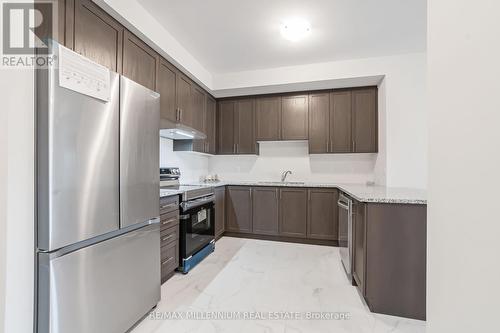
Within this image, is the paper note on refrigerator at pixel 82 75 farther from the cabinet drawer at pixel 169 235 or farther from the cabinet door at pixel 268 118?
the cabinet door at pixel 268 118

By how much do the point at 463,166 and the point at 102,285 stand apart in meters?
1.82

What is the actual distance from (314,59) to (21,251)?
3477 mm

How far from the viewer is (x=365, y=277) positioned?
1.98 meters

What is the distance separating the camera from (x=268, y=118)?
4.12 m

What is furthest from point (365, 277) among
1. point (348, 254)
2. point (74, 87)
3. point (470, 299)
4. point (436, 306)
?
point (74, 87)

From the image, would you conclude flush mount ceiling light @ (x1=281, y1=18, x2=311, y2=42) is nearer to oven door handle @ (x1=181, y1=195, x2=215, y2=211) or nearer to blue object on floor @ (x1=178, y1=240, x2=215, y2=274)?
oven door handle @ (x1=181, y1=195, x2=215, y2=211)

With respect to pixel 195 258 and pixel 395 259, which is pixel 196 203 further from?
pixel 395 259

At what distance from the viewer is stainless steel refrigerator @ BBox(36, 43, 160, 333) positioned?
1.18 metres

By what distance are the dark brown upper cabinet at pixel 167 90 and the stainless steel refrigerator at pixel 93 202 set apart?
0.85 metres

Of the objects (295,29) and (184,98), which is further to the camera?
(184,98)

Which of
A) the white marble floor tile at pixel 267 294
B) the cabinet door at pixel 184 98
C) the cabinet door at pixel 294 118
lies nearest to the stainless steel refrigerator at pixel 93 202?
the white marble floor tile at pixel 267 294

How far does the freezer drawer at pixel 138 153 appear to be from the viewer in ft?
5.21

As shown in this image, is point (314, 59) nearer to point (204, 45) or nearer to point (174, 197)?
point (204, 45)

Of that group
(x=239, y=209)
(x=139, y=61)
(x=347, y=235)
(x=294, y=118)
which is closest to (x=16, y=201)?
(x=139, y=61)
